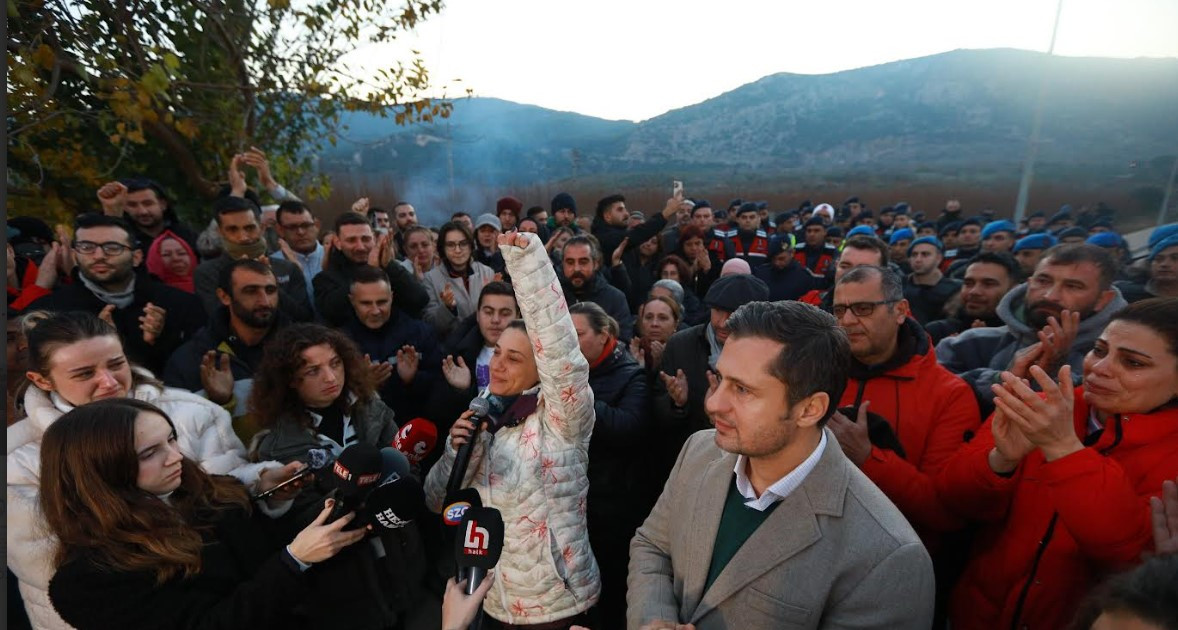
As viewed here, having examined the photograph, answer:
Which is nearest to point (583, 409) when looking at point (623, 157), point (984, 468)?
point (984, 468)

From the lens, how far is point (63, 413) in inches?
83.9

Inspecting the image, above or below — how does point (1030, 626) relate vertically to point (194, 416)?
below

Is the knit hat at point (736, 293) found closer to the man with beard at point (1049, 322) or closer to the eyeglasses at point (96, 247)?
the man with beard at point (1049, 322)

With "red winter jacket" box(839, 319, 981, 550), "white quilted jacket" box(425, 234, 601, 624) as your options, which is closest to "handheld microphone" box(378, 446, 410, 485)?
"white quilted jacket" box(425, 234, 601, 624)

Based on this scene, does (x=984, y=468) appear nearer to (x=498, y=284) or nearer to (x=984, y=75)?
(x=498, y=284)

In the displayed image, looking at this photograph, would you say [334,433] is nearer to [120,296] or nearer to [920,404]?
[120,296]

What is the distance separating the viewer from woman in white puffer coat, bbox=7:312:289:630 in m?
1.83

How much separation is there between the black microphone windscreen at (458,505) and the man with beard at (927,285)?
15.9ft

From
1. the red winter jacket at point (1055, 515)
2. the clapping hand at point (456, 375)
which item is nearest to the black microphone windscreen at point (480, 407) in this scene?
the clapping hand at point (456, 375)

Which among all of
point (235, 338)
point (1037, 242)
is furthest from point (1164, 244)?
point (235, 338)

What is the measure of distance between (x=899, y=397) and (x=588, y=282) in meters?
2.77

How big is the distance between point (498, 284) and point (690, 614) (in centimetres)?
250

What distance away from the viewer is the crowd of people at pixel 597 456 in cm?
158

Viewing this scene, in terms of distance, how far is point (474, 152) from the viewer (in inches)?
1708
